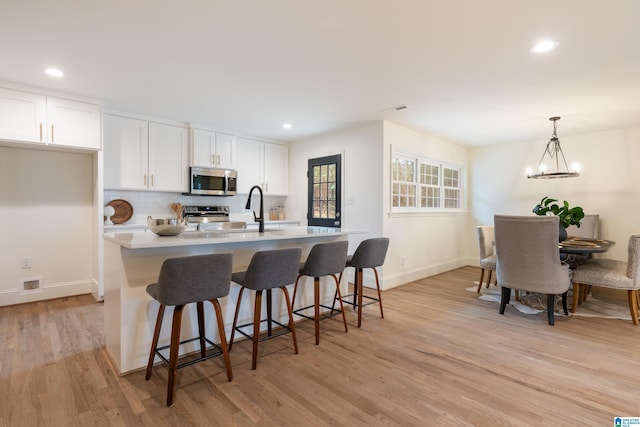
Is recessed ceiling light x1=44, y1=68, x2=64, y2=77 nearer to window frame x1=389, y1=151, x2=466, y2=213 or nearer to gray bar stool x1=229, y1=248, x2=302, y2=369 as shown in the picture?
gray bar stool x1=229, y1=248, x2=302, y2=369

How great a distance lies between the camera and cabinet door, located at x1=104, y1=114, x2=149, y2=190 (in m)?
4.09

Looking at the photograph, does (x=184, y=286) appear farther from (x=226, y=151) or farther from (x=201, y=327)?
(x=226, y=151)

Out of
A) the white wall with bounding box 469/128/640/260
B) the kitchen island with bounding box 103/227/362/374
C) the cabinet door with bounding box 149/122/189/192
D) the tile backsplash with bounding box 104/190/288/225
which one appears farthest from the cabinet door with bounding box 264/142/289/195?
the white wall with bounding box 469/128/640/260

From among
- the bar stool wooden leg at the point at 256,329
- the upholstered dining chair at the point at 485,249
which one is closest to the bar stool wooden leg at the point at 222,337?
the bar stool wooden leg at the point at 256,329

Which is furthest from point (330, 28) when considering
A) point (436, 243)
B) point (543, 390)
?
point (436, 243)

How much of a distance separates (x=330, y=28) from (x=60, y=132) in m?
3.20

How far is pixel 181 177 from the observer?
468 centimetres

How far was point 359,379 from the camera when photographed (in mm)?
2180

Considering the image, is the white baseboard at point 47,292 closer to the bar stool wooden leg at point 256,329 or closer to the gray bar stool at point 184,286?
the gray bar stool at point 184,286

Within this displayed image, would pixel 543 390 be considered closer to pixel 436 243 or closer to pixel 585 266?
pixel 585 266

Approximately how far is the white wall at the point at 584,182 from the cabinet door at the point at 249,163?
13.6ft

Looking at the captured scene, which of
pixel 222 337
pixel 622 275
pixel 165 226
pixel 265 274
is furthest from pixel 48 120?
pixel 622 275

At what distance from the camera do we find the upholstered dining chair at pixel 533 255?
10.3 feet

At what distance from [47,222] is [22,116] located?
4.20ft
